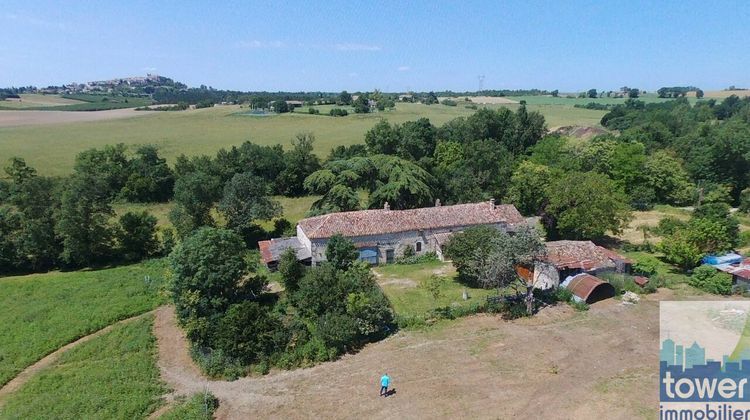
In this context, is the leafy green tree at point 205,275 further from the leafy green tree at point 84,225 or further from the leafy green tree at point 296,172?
the leafy green tree at point 296,172

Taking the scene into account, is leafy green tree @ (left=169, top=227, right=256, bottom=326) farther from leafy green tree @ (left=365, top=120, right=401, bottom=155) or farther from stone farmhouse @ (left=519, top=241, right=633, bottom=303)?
leafy green tree @ (left=365, top=120, right=401, bottom=155)

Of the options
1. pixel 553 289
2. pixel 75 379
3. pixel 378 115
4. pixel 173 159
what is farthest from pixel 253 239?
pixel 378 115

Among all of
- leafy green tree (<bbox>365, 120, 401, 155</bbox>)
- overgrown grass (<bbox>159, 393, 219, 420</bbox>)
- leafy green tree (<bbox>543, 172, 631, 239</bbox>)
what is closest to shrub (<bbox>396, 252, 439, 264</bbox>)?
leafy green tree (<bbox>543, 172, 631, 239</bbox>)

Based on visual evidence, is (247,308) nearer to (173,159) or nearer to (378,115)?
(173,159)

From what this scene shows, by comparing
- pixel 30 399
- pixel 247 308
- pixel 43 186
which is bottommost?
pixel 30 399

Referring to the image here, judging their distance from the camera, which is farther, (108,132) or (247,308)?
(108,132)

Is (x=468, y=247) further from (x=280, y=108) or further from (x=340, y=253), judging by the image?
(x=280, y=108)

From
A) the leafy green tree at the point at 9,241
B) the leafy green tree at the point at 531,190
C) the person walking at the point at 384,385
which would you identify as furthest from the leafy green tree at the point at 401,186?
the leafy green tree at the point at 9,241
